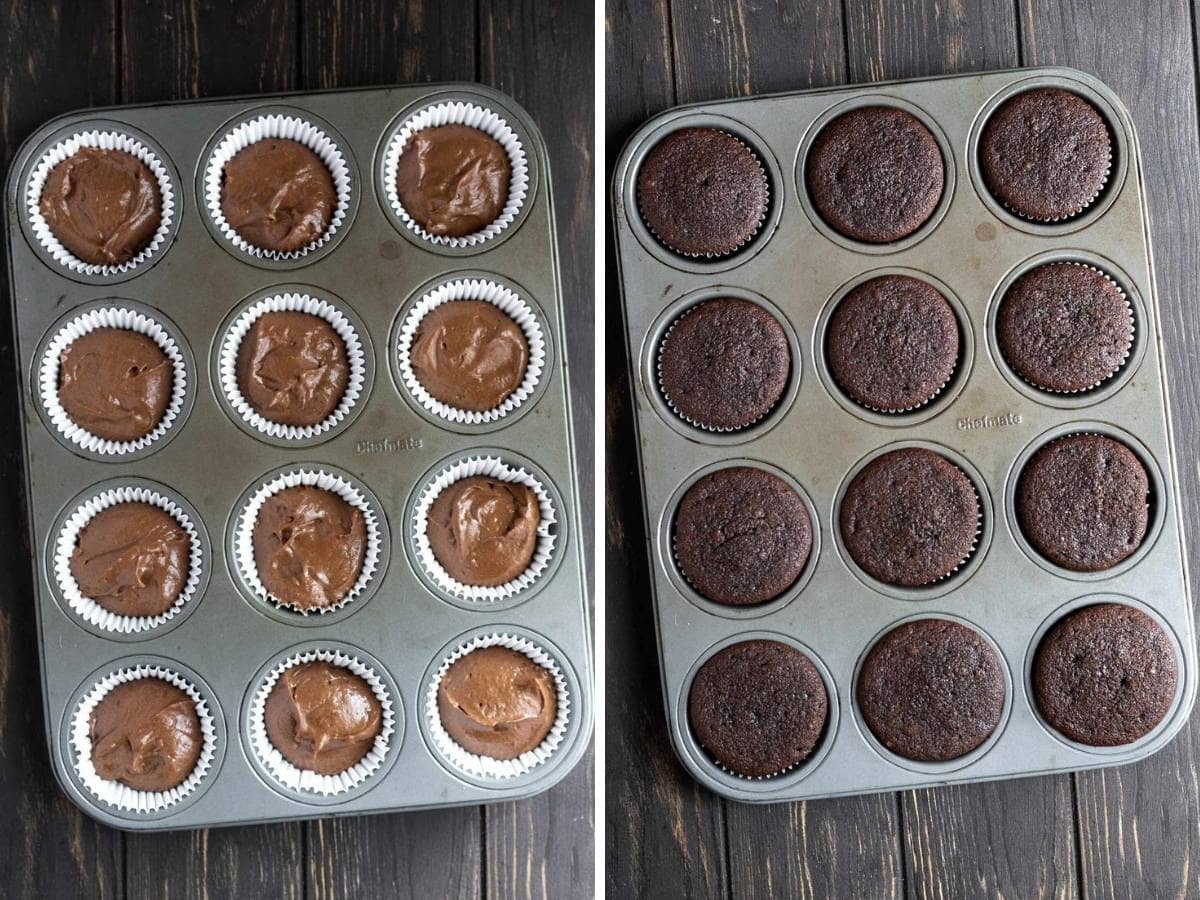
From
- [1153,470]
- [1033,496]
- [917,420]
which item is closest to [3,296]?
[917,420]

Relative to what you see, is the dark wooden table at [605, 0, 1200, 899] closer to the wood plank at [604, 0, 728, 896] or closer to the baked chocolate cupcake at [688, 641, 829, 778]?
the wood plank at [604, 0, 728, 896]

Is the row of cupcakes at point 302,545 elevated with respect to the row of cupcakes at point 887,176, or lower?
lower

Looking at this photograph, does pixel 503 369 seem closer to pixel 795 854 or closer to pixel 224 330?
pixel 224 330

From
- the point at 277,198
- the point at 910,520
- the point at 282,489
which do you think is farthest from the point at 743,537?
the point at 277,198

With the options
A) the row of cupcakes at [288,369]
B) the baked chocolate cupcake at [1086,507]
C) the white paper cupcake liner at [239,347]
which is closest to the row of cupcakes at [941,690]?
the baked chocolate cupcake at [1086,507]

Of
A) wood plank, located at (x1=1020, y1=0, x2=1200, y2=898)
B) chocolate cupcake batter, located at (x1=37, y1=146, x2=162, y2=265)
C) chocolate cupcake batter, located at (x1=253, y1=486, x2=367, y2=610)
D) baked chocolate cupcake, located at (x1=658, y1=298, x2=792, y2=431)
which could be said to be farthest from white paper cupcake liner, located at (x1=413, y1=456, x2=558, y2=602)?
wood plank, located at (x1=1020, y1=0, x2=1200, y2=898)

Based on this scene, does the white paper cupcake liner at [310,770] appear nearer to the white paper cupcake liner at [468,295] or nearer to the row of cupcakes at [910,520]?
the white paper cupcake liner at [468,295]
